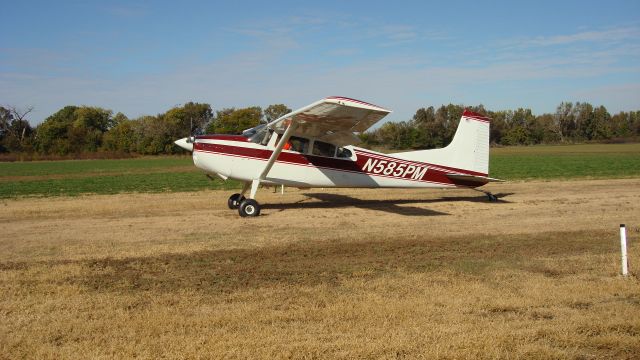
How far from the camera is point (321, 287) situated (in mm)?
6457

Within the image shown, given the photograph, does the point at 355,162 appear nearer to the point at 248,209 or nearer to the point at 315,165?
the point at 315,165

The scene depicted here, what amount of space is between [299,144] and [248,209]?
7.15 ft

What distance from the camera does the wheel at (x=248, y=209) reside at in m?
13.0

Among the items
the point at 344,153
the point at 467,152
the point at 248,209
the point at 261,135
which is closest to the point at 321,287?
the point at 248,209

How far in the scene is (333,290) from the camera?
6.32 metres

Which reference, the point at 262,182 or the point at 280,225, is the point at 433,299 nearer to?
the point at 280,225

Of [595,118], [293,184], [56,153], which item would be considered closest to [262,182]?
[293,184]

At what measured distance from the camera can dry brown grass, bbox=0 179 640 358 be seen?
4.56 m

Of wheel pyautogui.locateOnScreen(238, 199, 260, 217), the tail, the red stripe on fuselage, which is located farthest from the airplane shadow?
wheel pyautogui.locateOnScreen(238, 199, 260, 217)

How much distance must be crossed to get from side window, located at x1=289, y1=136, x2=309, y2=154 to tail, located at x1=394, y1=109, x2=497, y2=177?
3249 mm

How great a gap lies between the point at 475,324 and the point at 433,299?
2.81 feet

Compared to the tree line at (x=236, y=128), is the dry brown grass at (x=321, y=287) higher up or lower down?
lower down

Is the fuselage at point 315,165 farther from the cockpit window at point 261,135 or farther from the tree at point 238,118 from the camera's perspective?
the tree at point 238,118

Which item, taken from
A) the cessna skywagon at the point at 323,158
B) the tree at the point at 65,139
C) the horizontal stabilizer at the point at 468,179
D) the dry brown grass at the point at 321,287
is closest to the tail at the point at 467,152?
the cessna skywagon at the point at 323,158
